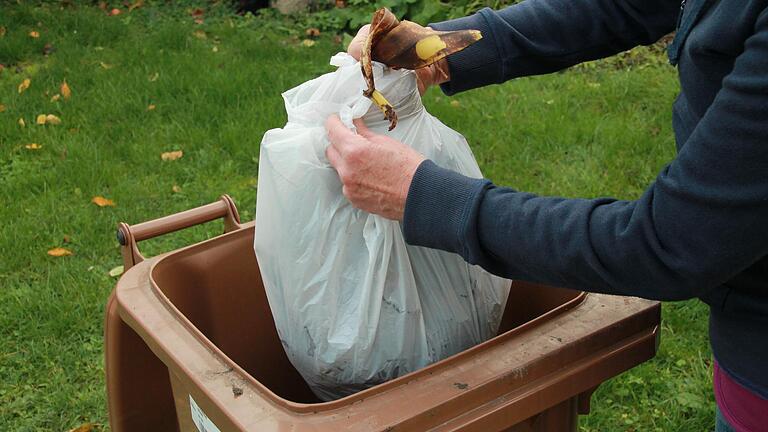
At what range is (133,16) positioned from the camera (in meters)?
5.81

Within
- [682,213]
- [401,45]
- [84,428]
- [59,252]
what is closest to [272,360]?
[401,45]

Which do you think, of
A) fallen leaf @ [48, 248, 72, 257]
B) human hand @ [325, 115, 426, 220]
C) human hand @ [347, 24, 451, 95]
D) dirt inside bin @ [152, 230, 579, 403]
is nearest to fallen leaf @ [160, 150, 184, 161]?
fallen leaf @ [48, 248, 72, 257]

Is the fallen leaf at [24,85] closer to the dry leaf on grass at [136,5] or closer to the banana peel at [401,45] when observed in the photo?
the dry leaf on grass at [136,5]

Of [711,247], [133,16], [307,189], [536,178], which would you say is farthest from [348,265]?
[133,16]

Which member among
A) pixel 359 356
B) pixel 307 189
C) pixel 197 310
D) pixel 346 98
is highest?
pixel 346 98

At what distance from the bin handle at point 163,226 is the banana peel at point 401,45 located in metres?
0.62

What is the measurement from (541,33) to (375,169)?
0.52 meters

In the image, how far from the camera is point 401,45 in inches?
50.9

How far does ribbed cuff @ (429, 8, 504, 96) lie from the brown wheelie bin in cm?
42

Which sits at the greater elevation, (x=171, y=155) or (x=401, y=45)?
(x=401, y=45)

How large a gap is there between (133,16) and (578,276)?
5365mm

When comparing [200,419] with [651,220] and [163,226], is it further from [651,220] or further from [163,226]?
[651,220]

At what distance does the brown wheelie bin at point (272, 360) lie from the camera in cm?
114

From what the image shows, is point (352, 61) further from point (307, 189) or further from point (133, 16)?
point (133, 16)
